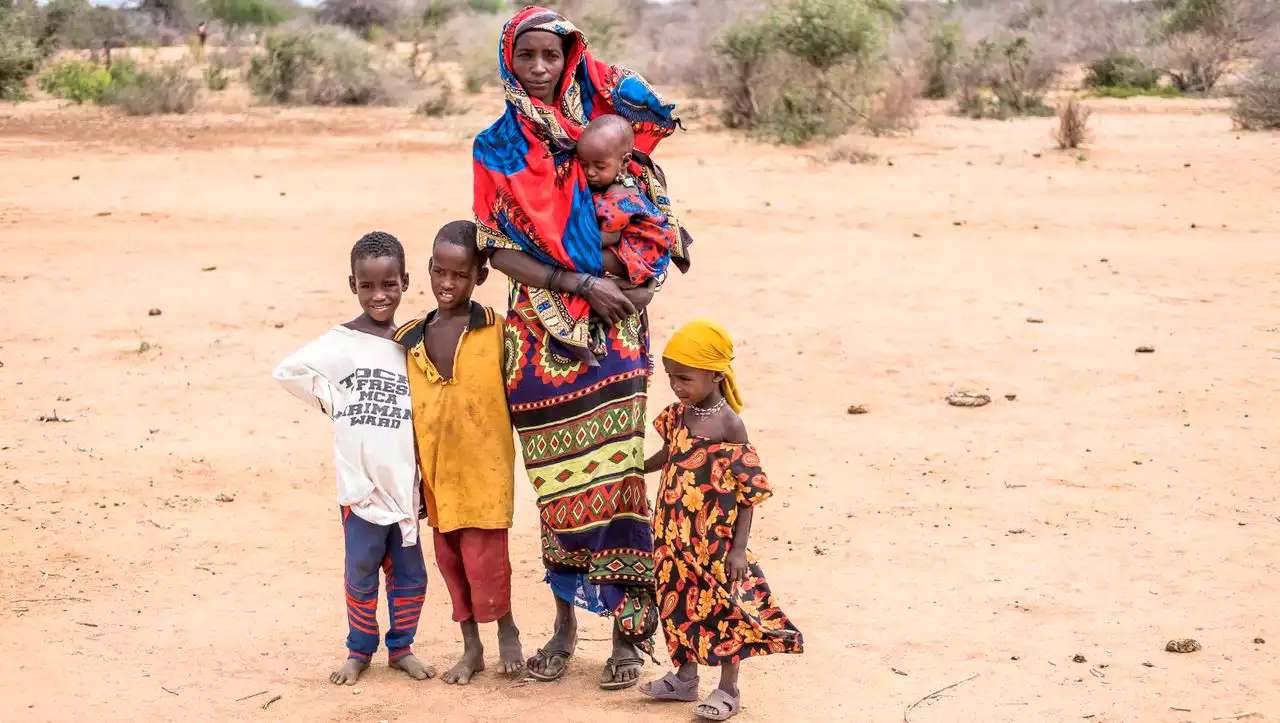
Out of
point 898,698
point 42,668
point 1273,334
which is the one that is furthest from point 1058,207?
point 42,668

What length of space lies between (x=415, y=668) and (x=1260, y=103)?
1607 cm

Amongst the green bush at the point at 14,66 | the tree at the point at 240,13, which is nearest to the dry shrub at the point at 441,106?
the green bush at the point at 14,66

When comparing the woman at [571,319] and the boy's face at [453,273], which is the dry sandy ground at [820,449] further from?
the boy's face at [453,273]

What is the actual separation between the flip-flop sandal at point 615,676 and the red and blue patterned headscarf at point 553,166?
3.10 ft

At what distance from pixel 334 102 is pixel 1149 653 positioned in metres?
20.8

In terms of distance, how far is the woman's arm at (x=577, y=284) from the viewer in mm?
3809

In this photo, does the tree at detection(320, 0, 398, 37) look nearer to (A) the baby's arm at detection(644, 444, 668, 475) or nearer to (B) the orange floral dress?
(A) the baby's arm at detection(644, 444, 668, 475)

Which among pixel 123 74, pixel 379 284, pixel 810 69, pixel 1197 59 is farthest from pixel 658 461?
pixel 1197 59

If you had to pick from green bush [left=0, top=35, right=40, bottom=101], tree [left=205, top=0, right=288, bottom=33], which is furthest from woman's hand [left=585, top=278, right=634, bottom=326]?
tree [left=205, top=0, right=288, bottom=33]

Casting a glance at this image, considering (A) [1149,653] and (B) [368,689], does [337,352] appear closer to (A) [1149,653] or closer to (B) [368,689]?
(B) [368,689]

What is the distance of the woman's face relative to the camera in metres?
3.76

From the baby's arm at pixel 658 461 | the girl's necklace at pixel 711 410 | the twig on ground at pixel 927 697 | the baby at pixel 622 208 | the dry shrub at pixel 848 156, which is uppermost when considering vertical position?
the baby at pixel 622 208

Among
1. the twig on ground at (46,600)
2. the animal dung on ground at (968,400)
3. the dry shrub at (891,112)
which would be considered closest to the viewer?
the twig on ground at (46,600)

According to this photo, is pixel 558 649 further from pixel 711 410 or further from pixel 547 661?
pixel 711 410
